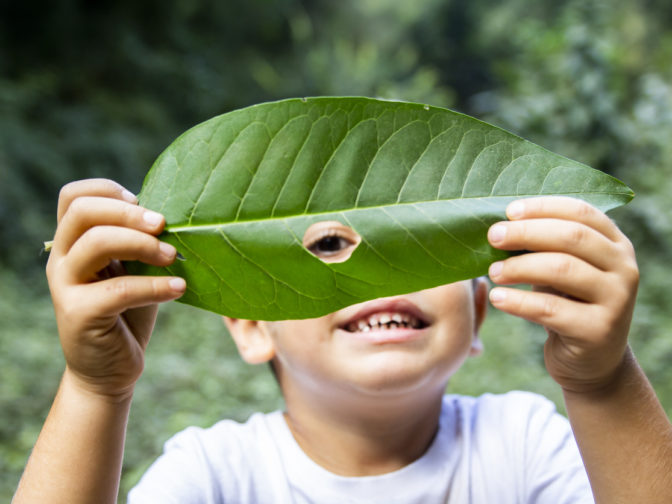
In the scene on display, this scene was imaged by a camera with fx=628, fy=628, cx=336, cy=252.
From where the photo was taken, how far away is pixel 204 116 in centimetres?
693

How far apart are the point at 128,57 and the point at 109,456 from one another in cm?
600

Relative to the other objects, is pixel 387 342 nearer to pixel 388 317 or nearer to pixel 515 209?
pixel 388 317

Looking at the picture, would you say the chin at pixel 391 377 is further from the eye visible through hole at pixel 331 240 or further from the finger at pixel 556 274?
the finger at pixel 556 274

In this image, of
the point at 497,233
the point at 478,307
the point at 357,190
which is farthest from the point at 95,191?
the point at 478,307

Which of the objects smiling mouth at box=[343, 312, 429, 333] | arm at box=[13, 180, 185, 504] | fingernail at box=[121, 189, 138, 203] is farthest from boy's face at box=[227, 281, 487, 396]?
fingernail at box=[121, 189, 138, 203]

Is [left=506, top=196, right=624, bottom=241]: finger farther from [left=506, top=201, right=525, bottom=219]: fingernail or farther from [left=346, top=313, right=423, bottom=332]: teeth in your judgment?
[left=346, top=313, right=423, bottom=332]: teeth

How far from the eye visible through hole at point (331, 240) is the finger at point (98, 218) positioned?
12cm

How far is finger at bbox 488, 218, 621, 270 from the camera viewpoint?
0.48 metres

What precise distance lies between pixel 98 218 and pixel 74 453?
10.2 inches

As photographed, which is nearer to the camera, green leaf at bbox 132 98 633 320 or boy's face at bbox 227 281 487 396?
green leaf at bbox 132 98 633 320

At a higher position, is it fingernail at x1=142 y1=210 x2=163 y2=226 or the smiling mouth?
the smiling mouth

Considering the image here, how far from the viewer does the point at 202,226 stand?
0.49 meters

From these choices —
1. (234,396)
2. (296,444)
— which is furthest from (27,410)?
(296,444)

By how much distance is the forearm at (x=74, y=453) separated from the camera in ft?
2.08
